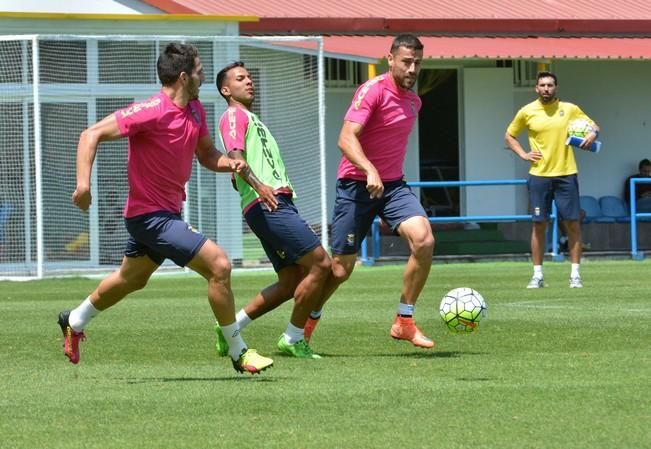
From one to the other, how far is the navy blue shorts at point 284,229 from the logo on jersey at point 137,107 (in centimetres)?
137

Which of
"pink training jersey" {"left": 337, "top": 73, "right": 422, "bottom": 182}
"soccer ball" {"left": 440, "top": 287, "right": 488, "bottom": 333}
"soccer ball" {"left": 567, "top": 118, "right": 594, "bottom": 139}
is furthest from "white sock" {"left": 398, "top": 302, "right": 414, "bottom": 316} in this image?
"soccer ball" {"left": 567, "top": 118, "right": 594, "bottom": 139}

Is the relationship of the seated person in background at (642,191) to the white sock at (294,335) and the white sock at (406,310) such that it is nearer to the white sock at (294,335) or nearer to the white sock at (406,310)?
the white sock at (406,310)

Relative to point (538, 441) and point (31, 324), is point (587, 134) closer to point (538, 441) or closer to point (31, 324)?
point (31, 324)

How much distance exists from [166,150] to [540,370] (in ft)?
8.73

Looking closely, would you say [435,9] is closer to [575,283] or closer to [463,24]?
[463,24]

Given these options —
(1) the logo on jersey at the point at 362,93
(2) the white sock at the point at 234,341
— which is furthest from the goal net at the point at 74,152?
(2) the white sock at the point at 234,341

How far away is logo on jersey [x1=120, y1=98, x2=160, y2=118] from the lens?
9.44 metres

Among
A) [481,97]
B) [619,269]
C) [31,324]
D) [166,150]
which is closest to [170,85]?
[166,150]

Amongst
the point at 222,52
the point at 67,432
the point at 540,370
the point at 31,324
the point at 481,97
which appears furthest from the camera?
the point at 481,97

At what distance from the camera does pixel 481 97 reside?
28.5 meters

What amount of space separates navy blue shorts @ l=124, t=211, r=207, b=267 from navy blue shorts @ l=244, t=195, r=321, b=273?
3.24ft

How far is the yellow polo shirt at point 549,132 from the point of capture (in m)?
17.9

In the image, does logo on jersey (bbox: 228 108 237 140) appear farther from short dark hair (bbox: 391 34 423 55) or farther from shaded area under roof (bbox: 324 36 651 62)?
shaded area under roof (bbox: 324 36 651 62)

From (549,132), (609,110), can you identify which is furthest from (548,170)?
(609,110)
